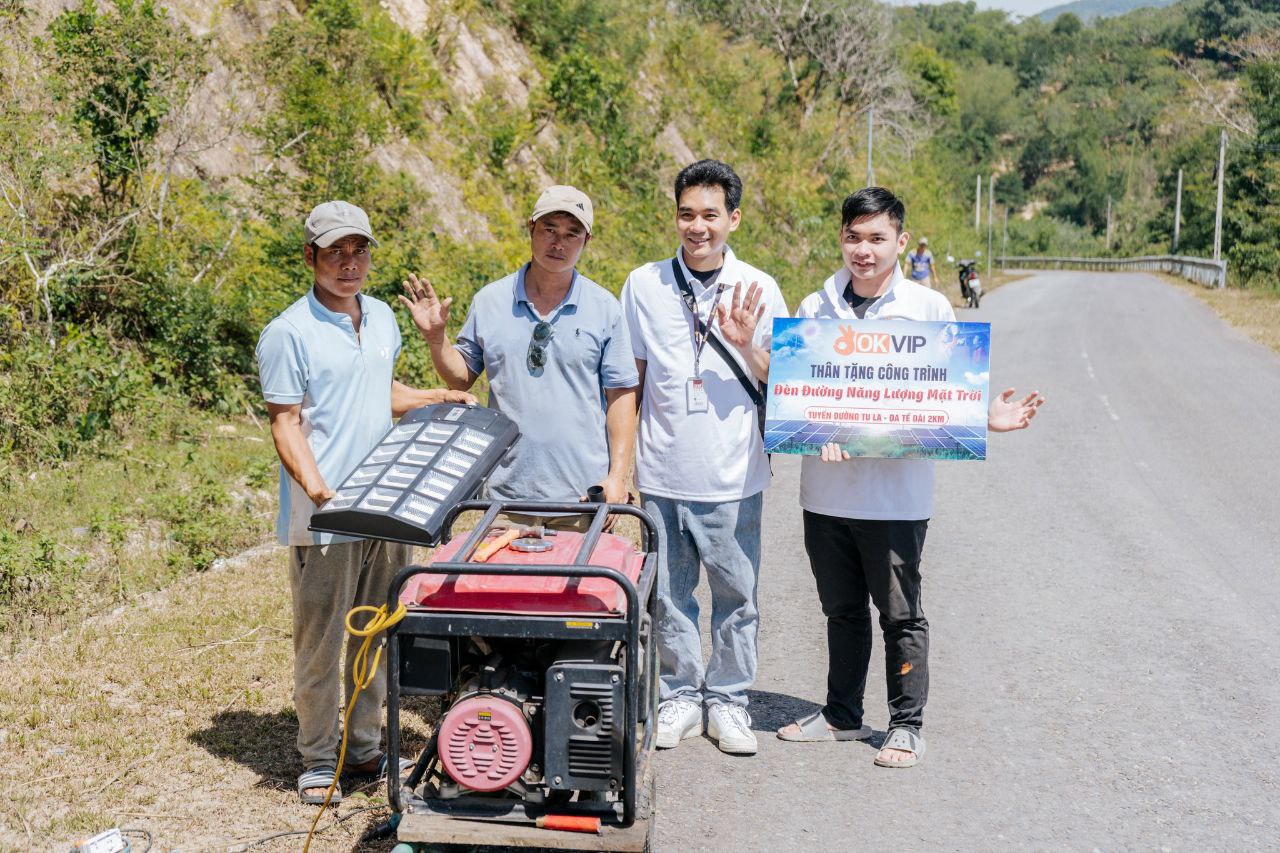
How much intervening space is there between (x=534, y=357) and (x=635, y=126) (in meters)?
19.6

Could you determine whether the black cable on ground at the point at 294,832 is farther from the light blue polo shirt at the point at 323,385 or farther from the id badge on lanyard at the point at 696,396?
the id badge on lanyard at the point at 696,396

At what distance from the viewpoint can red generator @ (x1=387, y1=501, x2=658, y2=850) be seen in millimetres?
3133

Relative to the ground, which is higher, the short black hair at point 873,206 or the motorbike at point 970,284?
the motorbike at point 970,284

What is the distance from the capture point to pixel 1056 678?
5.36m

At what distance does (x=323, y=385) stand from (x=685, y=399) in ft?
4.59

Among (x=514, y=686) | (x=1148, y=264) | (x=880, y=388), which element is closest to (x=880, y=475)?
(x=880, y=388)

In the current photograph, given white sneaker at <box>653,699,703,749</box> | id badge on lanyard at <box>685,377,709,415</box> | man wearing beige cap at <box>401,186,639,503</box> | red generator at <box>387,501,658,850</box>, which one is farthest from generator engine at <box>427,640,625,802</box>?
id badge on lanyard at <box>685,377,709,415</box>

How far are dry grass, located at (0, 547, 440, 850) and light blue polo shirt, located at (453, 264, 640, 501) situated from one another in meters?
1.27

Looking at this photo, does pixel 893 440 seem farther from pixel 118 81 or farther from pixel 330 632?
pixel 118 81

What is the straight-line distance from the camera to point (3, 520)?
6633mm

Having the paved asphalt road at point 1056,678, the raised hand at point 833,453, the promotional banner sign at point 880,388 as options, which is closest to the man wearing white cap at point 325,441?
the paved asphalt road at point 1056,678

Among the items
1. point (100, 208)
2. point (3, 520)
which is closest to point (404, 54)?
point (100, 208)

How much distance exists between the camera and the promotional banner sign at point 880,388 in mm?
4293

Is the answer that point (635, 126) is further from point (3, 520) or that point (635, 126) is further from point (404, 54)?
point (3, 520)
